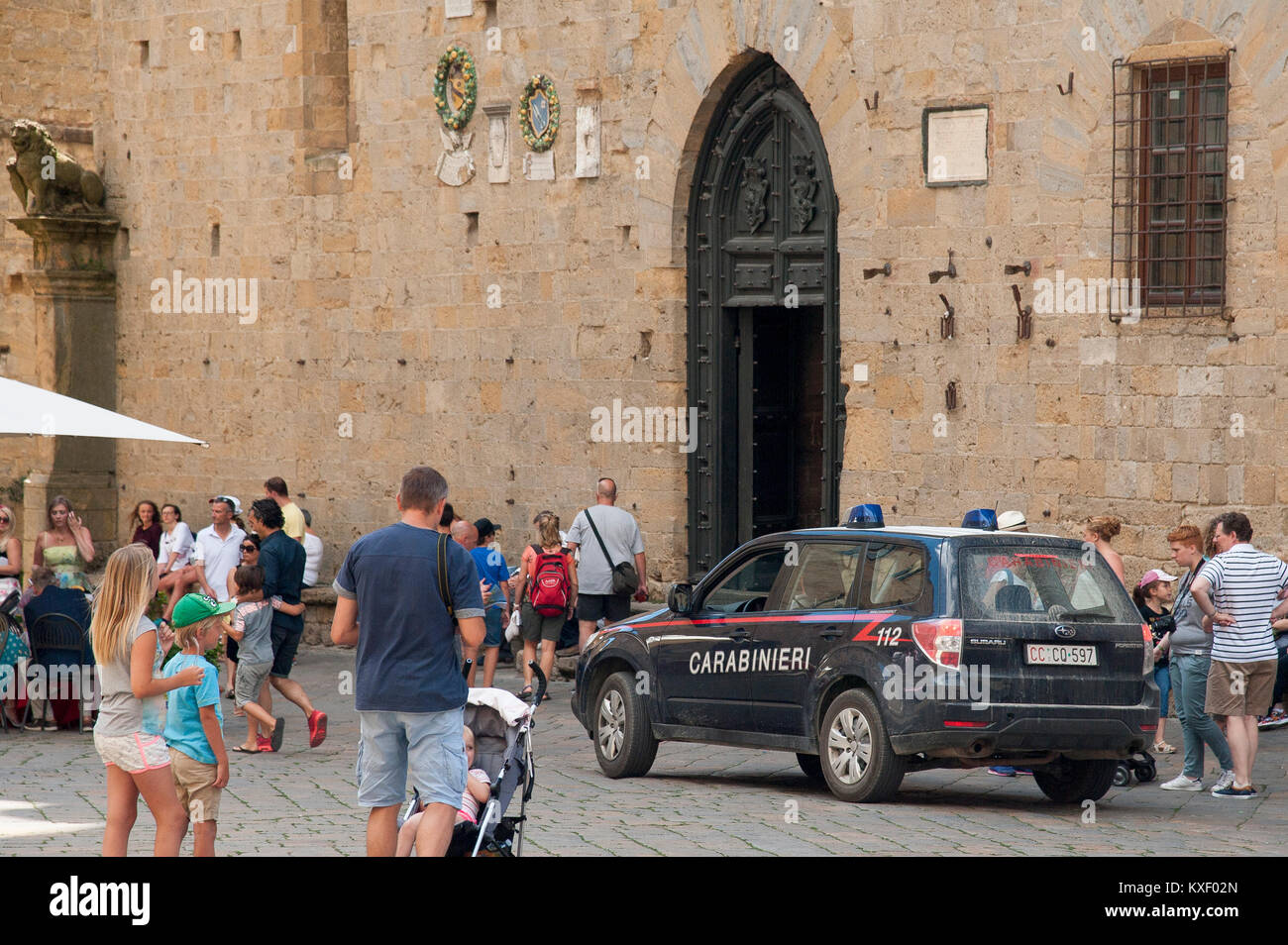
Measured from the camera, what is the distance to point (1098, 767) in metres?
11.2

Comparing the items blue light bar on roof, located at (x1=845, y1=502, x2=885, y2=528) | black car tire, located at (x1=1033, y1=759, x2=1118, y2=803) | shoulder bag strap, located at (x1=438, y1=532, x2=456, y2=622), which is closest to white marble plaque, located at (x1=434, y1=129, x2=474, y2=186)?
blue light bar on roof, located at (x1=845, y1=502, x2=885, y2=528)

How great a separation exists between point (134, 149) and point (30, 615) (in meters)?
10.9

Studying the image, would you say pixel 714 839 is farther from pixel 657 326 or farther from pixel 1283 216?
pixel 657 326

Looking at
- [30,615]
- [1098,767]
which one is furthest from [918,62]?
[30,615]

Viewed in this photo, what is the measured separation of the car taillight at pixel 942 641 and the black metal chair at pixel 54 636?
6.82 m

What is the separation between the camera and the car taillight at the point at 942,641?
10.4 m

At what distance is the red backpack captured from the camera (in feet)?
52.8

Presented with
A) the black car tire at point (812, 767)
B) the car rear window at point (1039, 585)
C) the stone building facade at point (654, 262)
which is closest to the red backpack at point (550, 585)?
the stone building facade at point (654, 262)

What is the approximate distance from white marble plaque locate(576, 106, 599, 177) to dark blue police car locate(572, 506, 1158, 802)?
25.1 feet

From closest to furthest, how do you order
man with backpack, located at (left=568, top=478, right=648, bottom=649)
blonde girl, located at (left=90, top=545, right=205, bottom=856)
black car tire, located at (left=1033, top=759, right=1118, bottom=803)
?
blonde girl, located at (left=90, top=545, right=205, bottom=856)
black car tire, located at (left=1033, top=759, right=1118, bottom=803)
man with backpack, located at (left=568, top=478, right=648, bottom=649)

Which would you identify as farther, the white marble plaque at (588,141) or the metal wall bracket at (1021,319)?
the white marble plaque at (588,141)

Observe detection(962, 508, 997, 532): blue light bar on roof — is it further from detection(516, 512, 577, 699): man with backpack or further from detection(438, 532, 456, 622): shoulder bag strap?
detection(438, 532, 456, 622): shoulder bag strap

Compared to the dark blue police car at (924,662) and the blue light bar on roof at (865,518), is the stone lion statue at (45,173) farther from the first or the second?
the blue light bar on roof at (865,518)

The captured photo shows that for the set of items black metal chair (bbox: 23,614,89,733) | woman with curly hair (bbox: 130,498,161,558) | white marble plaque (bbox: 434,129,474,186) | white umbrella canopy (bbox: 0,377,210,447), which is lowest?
black metal chair (bbox: 23,614,89,733)
